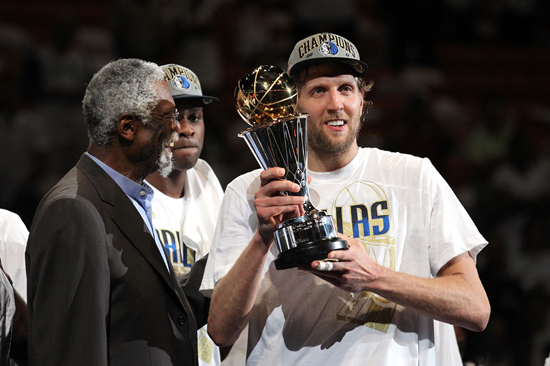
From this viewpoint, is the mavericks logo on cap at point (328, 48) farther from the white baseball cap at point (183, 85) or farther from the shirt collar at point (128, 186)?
the white baseball cap at point (183, 85)

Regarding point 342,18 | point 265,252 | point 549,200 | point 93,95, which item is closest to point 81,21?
point 342,18

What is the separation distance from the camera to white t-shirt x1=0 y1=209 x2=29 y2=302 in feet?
7.36

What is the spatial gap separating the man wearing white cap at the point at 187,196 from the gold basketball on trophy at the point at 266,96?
0.96 meters

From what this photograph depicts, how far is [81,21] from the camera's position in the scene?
17.1 ft

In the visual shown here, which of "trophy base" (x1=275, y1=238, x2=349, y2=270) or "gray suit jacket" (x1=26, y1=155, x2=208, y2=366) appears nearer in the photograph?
"gray suit jacket" (x1=26, y1=155, x2=208, y2=366)

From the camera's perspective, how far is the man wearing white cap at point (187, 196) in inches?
105

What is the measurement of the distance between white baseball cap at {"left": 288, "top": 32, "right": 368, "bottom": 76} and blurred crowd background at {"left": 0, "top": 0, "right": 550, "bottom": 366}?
8.02 feet

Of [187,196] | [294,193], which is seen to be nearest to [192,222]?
Answer: [187,196]

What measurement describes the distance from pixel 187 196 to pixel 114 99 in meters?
1.26

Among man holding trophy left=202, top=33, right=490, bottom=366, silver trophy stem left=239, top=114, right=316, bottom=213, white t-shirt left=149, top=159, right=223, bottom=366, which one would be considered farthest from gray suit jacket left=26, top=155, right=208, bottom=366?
white t-shirt left=149, top=159, right=223, bottom=366

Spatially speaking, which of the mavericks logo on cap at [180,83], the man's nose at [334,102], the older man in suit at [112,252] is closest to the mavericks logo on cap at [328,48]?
the man's nose at [334,102]

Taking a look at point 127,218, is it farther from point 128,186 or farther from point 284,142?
point 284,142

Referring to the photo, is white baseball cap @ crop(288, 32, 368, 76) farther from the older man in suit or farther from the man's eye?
the man's eye

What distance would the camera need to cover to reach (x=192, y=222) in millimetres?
2812
